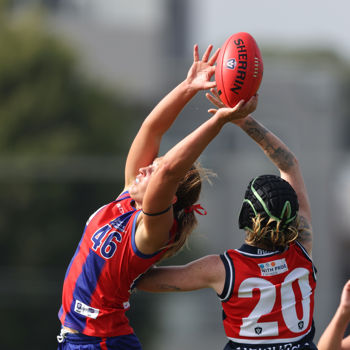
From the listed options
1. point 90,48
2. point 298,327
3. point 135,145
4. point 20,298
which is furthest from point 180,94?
point 90,48

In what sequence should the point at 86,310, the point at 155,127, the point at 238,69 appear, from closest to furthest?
the point at 238,69, the point at 86,310, the point at 155,127

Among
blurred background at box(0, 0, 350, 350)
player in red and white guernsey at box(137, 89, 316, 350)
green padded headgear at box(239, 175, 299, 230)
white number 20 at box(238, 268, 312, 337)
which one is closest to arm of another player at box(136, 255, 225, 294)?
player in red and white guernsey at box(137, 89, 316, 350)

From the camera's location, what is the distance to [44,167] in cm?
1331

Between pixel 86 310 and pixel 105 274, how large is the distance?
8.5 inches

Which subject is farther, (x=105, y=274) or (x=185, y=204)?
(x=185, y=204)

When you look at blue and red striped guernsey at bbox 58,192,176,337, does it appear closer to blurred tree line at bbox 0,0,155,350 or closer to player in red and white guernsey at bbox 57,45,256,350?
player in red and white guernsey at bbox 57,45,256,350

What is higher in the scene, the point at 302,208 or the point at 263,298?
the point at 302,208

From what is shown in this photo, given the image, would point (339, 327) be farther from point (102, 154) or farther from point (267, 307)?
point (102, 154)

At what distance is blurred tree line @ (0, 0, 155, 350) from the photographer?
1252 cm

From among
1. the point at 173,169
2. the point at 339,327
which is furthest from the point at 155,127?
the point at 339,327

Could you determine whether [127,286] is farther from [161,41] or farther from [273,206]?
[161,41]

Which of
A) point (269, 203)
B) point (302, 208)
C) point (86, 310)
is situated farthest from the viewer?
point (302, 208)

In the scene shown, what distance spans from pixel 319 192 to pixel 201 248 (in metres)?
2.71

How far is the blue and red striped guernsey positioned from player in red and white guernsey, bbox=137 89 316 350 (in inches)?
10.9
